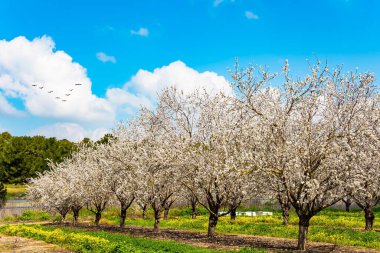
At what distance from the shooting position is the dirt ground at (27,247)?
72.7 ft

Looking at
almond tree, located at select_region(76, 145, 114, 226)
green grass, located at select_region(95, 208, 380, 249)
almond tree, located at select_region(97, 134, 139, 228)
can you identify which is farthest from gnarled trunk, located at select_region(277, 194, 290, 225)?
almond tree, located at select_region(76, 145, 114, 226)

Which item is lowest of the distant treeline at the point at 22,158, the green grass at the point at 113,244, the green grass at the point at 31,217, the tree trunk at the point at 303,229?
the green grass at the point at 31,217

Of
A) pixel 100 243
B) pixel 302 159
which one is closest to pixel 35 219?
pixel 100 243

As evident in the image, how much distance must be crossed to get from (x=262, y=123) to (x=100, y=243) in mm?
10585

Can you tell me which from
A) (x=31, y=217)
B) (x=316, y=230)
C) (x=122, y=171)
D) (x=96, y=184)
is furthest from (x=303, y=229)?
(x=31, y=217)

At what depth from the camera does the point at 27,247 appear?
23.8 metres

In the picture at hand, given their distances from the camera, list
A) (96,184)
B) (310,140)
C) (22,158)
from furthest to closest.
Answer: (22,158), (96,184), (310,140)

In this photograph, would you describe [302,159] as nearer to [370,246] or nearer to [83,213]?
[370,246]

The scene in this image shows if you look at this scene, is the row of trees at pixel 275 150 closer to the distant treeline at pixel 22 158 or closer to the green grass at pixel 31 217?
the green grass at pixel 31 217

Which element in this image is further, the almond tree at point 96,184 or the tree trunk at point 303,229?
the almond tree at point 96,184

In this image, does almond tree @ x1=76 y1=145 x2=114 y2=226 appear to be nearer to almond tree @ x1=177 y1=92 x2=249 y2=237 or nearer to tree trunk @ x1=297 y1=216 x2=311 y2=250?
almond tree @ x1=177 y1=92 x2=249 y2=237

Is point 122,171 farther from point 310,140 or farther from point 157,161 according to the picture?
point 310,140

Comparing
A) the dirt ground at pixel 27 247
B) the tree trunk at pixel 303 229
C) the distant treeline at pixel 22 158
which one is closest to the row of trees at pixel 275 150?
the tree trunk at pixel 303 229

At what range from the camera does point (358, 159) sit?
18609 mm
